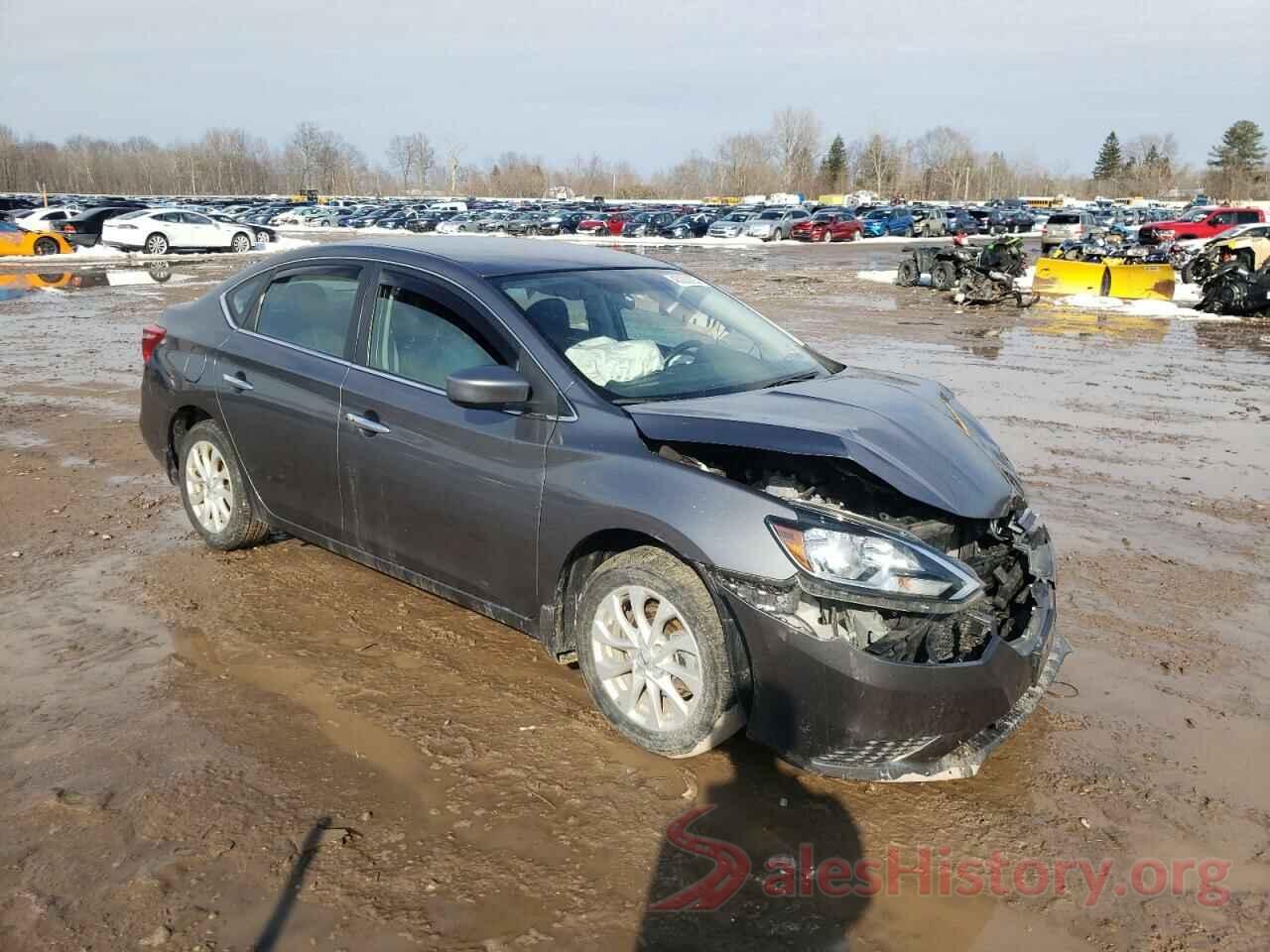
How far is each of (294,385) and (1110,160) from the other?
494 ft

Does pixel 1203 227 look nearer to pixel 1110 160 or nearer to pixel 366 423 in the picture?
pixel 366 423

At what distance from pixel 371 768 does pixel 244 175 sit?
147205mm

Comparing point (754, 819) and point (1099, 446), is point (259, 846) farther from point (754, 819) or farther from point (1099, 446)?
point (1099, 446)

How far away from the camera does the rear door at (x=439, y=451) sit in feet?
12.4

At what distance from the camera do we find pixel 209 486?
5.36 metres

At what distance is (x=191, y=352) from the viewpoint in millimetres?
5297

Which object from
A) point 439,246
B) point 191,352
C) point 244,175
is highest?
point 244,175

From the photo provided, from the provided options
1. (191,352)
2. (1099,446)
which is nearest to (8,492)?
(191,352)

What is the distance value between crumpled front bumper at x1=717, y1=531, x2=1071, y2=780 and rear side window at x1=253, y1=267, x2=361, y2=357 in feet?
A: 7.72

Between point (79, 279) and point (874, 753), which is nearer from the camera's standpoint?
point (874, 753)

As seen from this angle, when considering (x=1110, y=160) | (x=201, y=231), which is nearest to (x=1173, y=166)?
(x=1110, y=160)

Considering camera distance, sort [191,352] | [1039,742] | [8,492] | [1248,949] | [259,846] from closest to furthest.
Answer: [1248,949], [259,846], [1039,742], [191,352], [8,492]

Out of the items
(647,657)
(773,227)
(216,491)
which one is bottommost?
(647,657)

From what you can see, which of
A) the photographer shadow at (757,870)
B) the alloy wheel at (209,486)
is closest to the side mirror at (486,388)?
the photographer shadow at (757,870)
